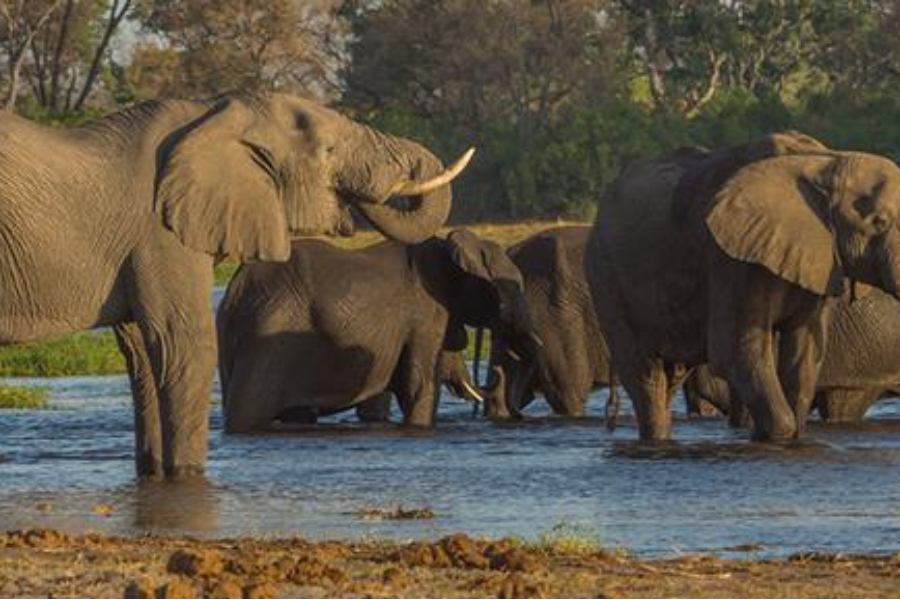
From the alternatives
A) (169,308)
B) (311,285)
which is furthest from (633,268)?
(169,308)

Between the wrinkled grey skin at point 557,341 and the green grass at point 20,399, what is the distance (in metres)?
2.90

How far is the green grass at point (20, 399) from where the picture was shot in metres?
17.2

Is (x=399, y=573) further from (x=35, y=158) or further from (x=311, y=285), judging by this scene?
(x=311, y=285)

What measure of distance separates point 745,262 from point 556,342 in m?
3.72

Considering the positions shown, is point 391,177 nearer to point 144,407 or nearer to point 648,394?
point 144,407

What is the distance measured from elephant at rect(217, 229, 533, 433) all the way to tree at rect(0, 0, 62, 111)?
100ft

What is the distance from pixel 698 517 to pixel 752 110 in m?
33.8

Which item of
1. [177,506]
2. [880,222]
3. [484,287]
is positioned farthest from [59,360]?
[177,506]

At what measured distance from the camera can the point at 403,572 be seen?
745 centimetres

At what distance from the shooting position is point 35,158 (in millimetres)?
10992

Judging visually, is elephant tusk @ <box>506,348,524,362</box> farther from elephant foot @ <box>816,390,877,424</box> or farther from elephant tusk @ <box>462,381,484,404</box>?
elephant foot @ <box>816,390,877,424</box>

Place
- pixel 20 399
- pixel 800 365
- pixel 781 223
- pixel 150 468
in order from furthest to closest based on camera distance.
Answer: pixel 20 399 → pixel 800 365 → pixel 781 223 → pixel 150 468

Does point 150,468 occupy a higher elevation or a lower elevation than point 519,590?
lower

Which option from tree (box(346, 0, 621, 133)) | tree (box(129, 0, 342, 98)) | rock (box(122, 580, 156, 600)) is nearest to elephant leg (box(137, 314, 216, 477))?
rock (box(122, 580, 156, 600))
